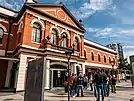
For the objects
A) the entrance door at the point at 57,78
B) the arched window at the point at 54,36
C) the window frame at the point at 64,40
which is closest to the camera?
the entrance door at the point at 57,78

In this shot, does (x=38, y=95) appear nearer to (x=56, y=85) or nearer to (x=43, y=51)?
(x=43, y=51)

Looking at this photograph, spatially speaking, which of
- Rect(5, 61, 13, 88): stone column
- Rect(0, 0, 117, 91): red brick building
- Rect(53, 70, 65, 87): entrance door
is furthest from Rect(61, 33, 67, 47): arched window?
Rect(5, 61, 13, 88): stone column

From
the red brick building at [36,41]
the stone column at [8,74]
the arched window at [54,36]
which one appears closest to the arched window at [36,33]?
the red brick building at [36,41]

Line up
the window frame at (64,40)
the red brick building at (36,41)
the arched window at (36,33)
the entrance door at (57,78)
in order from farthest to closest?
the window frame at (64,40)
the entrance door at (57,78)
the arched window at (36,33)
the red brick building at (36,41)

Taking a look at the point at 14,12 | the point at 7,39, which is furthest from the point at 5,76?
the point at 14,12

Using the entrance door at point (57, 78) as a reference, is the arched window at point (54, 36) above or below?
above

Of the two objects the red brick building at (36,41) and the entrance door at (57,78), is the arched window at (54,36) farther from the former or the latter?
the entrance door at (57,78)

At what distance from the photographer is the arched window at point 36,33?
1616 cm

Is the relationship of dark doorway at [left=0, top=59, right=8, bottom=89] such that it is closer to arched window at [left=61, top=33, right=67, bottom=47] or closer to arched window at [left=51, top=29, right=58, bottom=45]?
arched window at [left=51, top=29, right=58, bottom=45]

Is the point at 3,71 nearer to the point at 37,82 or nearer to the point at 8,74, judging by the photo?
the point at 8,74

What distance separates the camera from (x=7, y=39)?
55.5 feet

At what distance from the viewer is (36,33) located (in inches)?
645

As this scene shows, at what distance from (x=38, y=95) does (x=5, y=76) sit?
1330 centimetres

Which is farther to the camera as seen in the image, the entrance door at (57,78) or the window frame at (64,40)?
the window frame at (64,40)
